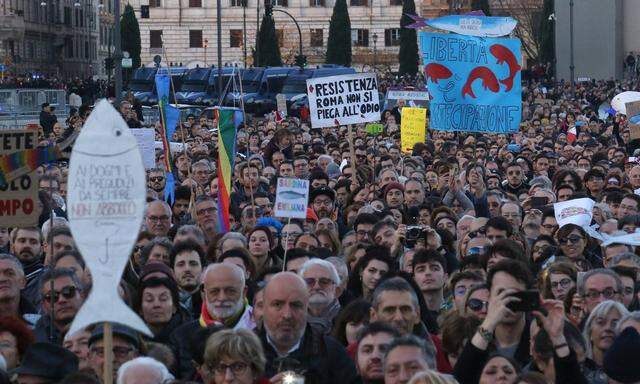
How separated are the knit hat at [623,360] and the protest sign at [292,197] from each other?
5.60 meters

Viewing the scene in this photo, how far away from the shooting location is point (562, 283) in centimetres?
1009

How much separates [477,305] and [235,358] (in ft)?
7.09

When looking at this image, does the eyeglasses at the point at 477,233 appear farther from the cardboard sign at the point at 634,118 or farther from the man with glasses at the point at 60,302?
the cardboard sign at the point at 634,118

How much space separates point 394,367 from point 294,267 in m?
3.33

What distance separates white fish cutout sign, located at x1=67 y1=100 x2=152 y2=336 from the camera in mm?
6824

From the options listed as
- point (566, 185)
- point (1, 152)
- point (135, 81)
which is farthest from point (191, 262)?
point (135, 81)

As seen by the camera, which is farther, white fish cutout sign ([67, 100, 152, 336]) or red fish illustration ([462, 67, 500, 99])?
red fish illustration ([462, 67, 500, 99])

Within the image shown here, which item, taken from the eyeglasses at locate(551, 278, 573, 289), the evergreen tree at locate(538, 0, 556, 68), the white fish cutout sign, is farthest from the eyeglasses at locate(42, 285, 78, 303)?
the evergreen tree at locate(538, 0, 556, 68)

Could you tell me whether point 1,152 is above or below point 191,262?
above

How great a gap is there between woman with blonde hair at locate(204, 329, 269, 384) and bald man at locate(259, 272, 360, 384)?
0.58 meters

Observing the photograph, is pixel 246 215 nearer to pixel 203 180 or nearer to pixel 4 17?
pixel 203 180

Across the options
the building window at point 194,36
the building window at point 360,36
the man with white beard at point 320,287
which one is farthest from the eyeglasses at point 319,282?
the building window at point 194,36

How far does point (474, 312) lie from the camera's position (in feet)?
29.8

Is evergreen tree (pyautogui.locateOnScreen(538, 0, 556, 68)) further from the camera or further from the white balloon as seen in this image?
the camera
